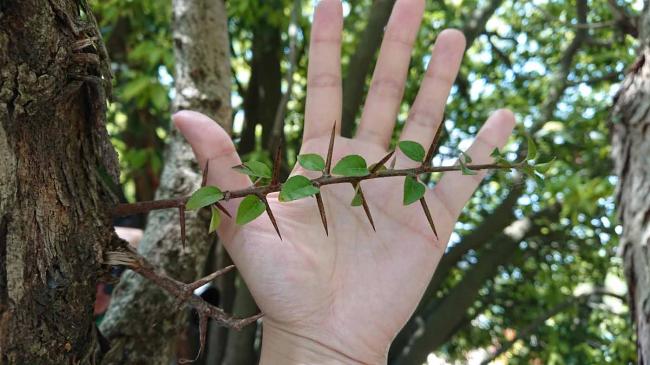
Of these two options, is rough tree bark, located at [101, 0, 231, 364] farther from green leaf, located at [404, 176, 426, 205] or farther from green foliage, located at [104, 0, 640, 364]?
green foliage, located at [104, 0, 640, 364]

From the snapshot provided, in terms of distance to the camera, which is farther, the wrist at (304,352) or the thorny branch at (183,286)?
the wrist at (304,352)

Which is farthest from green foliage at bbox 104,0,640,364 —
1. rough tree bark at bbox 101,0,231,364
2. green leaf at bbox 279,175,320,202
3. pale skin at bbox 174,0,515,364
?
green leaf at bbox 279,175,320,202

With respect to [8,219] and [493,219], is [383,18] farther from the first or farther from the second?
[8,219]

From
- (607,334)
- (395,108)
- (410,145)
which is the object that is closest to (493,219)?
(607,334)

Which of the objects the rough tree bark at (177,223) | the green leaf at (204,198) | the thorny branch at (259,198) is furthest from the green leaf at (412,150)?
the rough tree bark at (177,223)

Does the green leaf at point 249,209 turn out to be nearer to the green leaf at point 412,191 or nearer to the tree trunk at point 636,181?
the green leaf at point 412,191

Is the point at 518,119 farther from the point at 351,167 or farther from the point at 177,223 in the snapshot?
the point at 351,167

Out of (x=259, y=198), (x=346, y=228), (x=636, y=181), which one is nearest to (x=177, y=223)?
(x=346, y=228)
